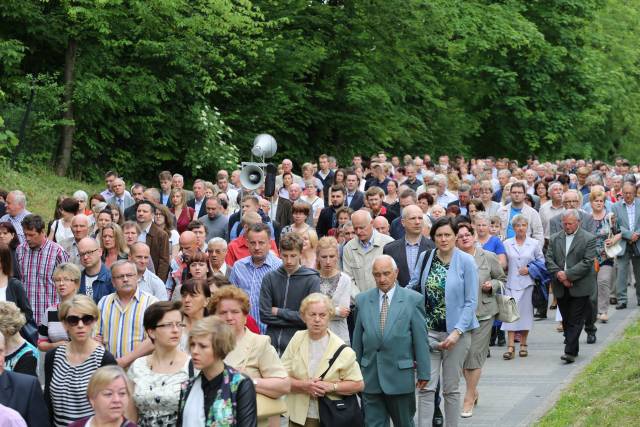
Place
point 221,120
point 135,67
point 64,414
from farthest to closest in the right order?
point 221,120 → point 135,67 → point 64,414

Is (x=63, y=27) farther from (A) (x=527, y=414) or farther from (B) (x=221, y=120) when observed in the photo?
(A) (x=527, y=414)

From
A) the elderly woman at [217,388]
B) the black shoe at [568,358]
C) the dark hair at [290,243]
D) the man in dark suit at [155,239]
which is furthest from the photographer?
the black shoe at [568,358]

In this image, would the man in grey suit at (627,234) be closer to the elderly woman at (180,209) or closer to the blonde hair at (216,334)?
the elderly woman at (180,209)

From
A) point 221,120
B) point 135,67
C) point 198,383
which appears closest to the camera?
point 198,383

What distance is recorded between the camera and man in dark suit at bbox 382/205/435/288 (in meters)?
13.1

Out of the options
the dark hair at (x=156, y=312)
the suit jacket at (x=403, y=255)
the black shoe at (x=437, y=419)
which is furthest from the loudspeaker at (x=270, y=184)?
the dark hair at (x=156, y=312)

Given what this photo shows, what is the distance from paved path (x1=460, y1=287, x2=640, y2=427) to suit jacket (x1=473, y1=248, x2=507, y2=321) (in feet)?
3.34

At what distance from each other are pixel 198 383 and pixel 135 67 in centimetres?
2375

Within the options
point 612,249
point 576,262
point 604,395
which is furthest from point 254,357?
point 612,249

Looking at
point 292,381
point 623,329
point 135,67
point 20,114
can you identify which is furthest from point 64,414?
point 135,67

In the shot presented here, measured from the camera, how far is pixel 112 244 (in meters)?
13.2

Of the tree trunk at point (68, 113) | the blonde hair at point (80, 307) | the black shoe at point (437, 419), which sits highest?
the tree trunk at point (68, 113)

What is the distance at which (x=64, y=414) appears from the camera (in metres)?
8.11

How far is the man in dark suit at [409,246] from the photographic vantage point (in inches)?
515
